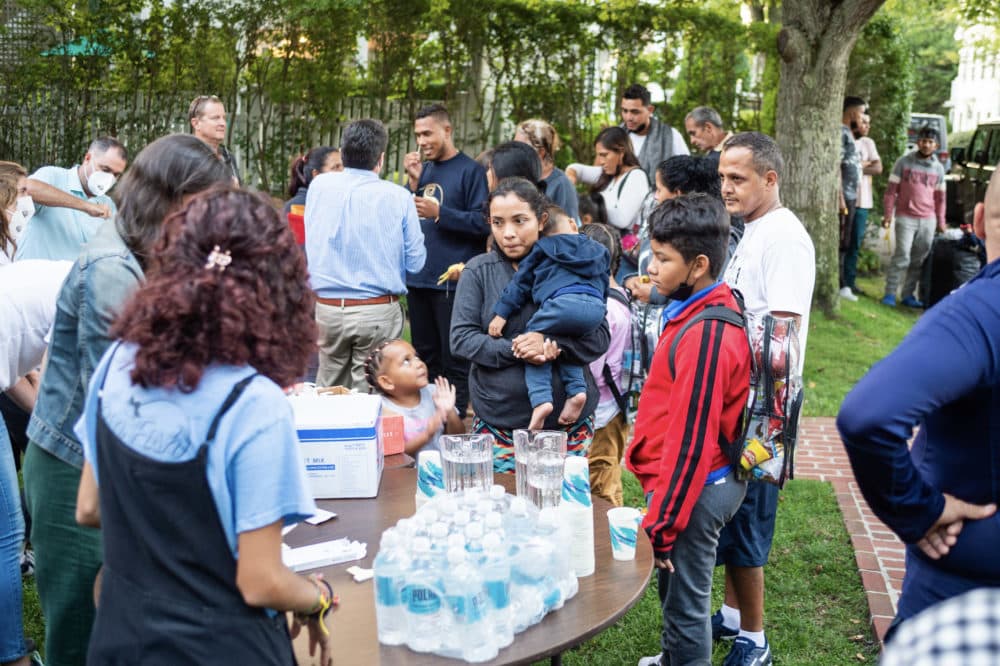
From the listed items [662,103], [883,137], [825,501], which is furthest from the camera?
[883,137]

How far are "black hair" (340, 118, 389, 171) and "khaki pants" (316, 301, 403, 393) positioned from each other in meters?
0.84

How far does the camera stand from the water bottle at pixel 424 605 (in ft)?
6.98

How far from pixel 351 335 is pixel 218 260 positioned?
3668 mm

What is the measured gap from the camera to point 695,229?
10.2 ft

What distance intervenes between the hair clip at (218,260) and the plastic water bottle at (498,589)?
90cm

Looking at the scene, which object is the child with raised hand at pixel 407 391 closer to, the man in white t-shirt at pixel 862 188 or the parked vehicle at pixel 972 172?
the man in white t-shirt at pixel 862 188

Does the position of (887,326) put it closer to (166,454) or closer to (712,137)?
(712,137)

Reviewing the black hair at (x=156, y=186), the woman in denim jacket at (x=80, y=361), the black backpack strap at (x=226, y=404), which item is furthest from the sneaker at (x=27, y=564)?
the black backpack strap at (x=226, y=404)

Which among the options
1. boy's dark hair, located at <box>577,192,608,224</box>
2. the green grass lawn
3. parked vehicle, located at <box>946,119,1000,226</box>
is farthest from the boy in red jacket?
parked vehicle, located at <box>946,119,1000,226</box>

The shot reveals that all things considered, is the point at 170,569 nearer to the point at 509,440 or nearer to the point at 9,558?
the point at 9,558

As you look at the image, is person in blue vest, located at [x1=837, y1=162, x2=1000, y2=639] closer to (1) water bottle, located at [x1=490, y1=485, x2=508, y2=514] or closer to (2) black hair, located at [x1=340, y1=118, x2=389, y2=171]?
(1) water bottle, located at [x1=490, y1=485, x2=508, y2=514]

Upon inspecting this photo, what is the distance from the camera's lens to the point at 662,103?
Result: 38.7 ft

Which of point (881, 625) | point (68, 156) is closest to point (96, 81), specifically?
point (68, 156)

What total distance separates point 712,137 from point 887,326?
5.07 metres
